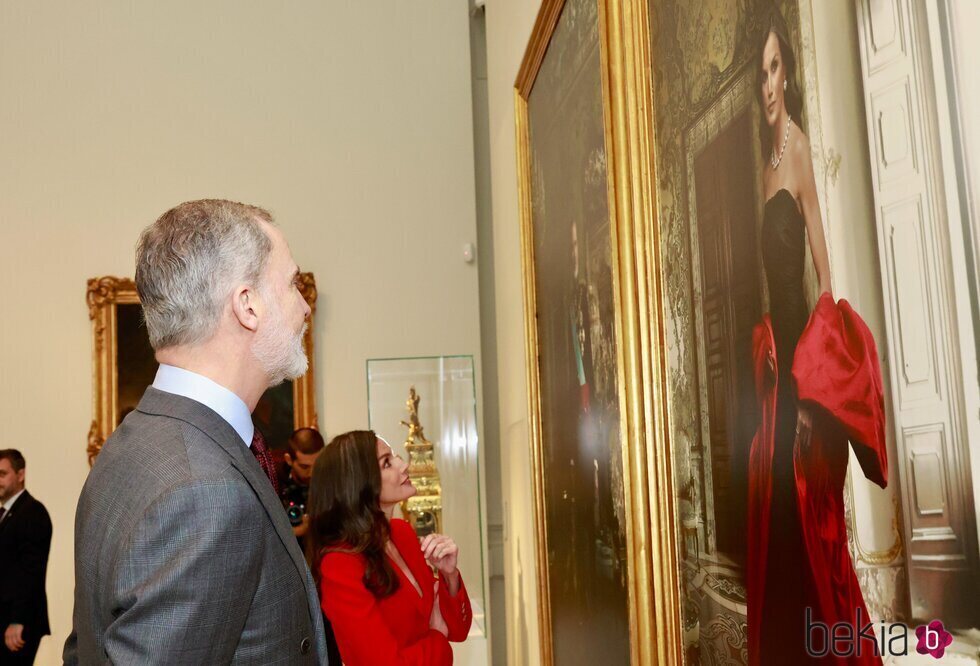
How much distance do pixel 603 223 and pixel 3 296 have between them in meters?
7.62

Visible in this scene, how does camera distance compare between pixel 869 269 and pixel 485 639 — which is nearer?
pixel 869 269

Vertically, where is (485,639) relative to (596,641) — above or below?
below

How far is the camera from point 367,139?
31.8 ft

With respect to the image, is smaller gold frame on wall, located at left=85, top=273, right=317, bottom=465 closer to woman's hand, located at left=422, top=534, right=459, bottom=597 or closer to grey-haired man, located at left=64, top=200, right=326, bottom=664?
woman's hand, located at left=422, top=534, right=459, bottom=597

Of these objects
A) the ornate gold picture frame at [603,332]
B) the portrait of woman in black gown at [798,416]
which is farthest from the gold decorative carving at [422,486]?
the portrait of woman in black gown at [798,416]

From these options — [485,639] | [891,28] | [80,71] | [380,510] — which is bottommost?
[485,639]

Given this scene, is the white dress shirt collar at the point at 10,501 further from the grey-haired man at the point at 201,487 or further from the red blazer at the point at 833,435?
the red blazer at the point at 833,435

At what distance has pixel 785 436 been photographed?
186 centimetres

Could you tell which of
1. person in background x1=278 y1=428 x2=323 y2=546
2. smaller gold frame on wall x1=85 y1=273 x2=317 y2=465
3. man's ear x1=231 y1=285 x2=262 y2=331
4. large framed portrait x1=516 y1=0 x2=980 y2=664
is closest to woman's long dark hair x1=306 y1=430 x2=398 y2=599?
large framed portrait x1=516 y1=0 x2=980 y2=664

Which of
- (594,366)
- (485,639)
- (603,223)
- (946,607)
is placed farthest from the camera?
(485,639)

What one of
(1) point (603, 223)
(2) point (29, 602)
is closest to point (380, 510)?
(1) point (603, 223)

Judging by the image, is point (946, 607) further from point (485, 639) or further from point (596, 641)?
point (485, 639)

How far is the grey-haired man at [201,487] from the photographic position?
1838 millimetres

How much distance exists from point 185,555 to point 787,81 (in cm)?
145
